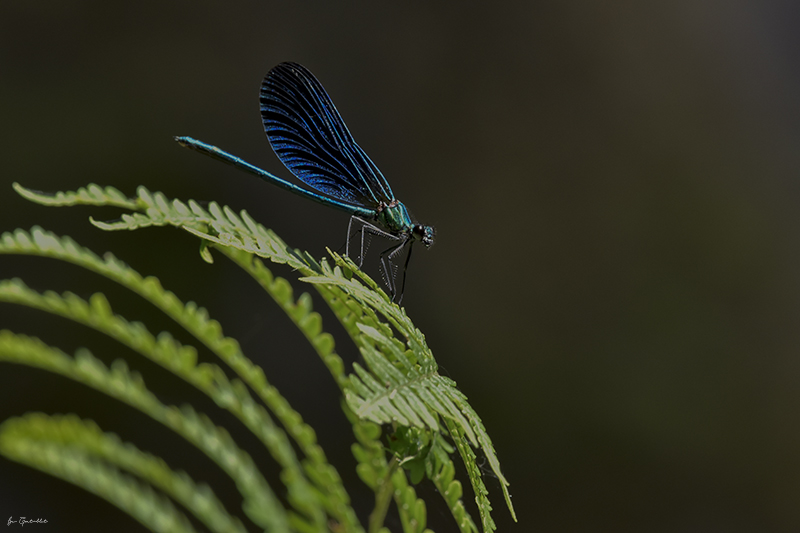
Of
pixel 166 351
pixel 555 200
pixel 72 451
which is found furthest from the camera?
pixel 555 200

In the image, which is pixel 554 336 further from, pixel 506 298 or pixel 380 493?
pixel 380 493

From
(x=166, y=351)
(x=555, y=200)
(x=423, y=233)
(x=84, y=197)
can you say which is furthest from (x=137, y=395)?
(x=555, y=200)

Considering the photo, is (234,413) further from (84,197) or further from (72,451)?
(84,197)

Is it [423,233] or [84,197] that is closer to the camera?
[84,197]

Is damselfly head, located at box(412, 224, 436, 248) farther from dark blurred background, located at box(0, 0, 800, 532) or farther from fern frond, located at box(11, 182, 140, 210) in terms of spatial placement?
dark blurred background, located at box(0, 0, 800, 532)

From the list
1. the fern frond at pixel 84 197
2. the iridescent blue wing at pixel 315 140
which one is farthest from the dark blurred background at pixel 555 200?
the fern frond at pixel 84 197

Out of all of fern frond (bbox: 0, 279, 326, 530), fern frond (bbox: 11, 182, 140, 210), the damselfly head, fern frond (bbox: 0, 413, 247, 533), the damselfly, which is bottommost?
fern frond (bbox: 0, 413, 247, 533)

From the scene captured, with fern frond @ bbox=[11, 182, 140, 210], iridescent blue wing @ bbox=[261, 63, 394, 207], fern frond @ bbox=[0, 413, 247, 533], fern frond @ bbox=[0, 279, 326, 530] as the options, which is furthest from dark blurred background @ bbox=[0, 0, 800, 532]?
fern frond @ bbox=[0, 413, 247, 533]
